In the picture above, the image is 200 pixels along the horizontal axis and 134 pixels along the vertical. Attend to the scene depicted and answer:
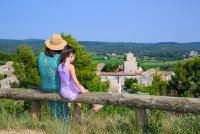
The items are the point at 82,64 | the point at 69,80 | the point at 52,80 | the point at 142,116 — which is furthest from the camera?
the point at 82,64

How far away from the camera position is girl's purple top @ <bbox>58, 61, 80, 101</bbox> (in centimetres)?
598

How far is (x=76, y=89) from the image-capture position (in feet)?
20.0

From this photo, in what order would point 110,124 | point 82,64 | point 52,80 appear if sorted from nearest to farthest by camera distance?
point 110,124, point 52,80, point 82,64

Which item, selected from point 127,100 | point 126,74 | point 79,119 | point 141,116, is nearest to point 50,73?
point 79,119

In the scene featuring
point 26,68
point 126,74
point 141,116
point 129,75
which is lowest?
point 129,75

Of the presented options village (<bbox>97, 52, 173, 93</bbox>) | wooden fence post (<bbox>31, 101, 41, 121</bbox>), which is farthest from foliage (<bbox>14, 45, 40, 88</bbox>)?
village (<bbox>97, 52, 173, 93</bbox>)

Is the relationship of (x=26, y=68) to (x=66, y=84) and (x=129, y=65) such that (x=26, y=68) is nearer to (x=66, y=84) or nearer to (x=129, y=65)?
(x=66, y=84)

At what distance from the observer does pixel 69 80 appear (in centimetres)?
620

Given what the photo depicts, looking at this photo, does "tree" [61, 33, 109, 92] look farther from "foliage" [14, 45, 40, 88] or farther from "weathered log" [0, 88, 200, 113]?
"weathered log" [0, 88, 200, 113]

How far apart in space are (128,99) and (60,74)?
1198 millimetres

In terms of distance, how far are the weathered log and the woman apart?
0.58ft

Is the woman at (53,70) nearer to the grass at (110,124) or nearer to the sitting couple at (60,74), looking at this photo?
the sitting couple at (60,74)

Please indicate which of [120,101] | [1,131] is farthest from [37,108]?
[120,101]

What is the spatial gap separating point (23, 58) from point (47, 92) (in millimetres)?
32150
